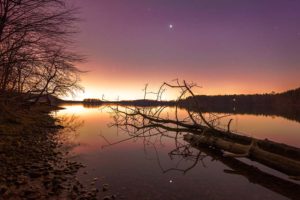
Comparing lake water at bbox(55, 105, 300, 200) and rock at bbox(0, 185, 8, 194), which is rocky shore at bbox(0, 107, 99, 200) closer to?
rock at bbox(0, 185, 8, 194)

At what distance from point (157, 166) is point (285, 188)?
5.19 meters

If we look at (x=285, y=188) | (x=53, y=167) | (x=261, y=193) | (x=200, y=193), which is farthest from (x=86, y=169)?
(x=285, y=188)

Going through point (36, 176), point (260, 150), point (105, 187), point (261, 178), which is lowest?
point (105, 187)

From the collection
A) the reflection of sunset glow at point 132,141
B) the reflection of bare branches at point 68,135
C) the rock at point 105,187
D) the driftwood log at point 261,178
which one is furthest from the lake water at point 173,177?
the reflection of sunset glow at point 132,141

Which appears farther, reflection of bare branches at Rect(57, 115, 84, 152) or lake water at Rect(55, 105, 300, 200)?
reflection of bare branches at Rect(57, 115, 84, 152)

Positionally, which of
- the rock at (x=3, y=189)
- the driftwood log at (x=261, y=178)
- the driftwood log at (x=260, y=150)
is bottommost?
the driftwood log at (x=261, y=178)

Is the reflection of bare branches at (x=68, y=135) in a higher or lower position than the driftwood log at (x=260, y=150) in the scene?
lower

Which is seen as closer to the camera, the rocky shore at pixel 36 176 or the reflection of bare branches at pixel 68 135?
the rocky shore at pixel 36 176

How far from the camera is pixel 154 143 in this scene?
765 inches

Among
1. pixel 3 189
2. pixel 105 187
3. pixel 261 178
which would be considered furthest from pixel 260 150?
pixel 3 189

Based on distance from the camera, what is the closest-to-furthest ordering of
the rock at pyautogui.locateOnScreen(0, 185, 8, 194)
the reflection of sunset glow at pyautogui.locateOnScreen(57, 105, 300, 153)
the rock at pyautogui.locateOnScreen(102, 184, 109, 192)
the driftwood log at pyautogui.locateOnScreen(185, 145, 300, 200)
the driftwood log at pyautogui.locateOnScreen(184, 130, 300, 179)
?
the rock at pyautogui.locateOnScreen(0, 185, 8, 194), the rock at pyautogui.locateOnScreen(102, 184, 109, 192), the driftwood log at pyautogui.locateOnScreen(185, 145, 300, 200), the driftwood log at pyautogui.locateOnScreen(184, 130, 300, 179), the reflection of sunset glow at pyautogui.locateOnScreen(57, 105, 300, 153)

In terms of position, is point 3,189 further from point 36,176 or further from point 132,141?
point 132,141

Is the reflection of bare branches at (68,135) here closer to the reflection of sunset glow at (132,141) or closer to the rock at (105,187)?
the reflection of sunset glow at (132,141)

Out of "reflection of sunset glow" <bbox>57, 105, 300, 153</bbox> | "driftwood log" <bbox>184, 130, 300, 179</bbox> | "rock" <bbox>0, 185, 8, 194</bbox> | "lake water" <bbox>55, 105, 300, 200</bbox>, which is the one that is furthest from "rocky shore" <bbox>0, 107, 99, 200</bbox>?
"driftwood log" <bbox>184, 130, 300, 179</bbox>
